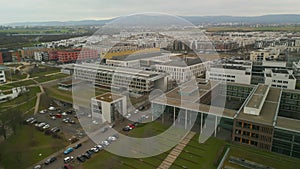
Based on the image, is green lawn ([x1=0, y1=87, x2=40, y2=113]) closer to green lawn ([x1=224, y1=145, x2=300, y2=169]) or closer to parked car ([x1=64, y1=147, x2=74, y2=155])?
parked car ([x1=64, y1=147, x2=74, y2=155])

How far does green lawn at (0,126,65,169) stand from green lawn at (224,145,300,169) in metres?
6.40

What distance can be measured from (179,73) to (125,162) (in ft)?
33.7

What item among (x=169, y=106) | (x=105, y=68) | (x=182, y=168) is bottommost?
(x=182, y=168)

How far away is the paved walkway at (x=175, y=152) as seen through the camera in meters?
7.23

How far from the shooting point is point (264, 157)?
733cm

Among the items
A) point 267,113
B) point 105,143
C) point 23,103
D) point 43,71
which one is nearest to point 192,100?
point 267,113

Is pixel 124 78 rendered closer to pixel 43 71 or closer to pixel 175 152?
pixel 175 152

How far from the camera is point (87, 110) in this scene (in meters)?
11.5

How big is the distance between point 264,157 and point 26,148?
28.1 feet

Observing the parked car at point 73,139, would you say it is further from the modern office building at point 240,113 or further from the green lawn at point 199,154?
the green lawn at point 199,154

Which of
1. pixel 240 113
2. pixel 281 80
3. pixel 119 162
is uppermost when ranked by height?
pixel 281 80

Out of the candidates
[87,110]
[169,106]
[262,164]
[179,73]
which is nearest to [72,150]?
[87,110]

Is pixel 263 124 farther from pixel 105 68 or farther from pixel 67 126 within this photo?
pixel 105 68

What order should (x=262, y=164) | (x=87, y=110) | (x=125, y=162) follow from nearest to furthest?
(x=262, y=164) < (x=125, y=162) < (x=87, y=110)
